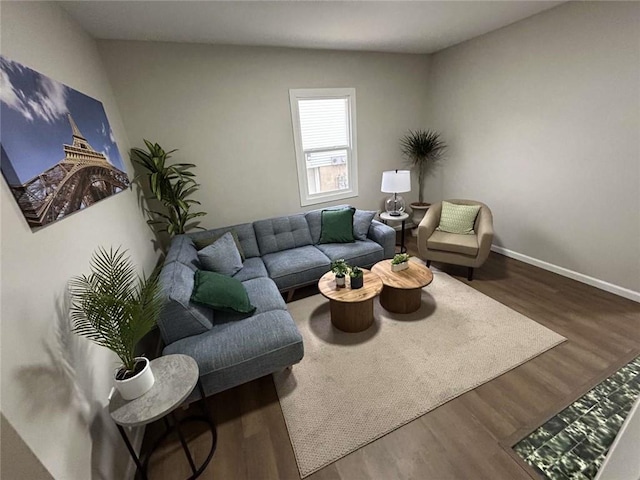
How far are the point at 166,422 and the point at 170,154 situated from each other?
8.52 ft

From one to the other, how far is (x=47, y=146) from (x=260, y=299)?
160 cm

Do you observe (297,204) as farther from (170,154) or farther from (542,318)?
(542,318)

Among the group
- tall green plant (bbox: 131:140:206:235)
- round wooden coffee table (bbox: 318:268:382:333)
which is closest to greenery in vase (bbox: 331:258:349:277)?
round wooden coffee table (bbox: 318:268:382:333)

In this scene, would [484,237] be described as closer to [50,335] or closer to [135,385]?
[135,385]

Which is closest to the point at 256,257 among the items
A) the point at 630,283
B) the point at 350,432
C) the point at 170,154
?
the point at 170,154

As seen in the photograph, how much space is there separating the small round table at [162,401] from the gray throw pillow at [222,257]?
1.13 metres

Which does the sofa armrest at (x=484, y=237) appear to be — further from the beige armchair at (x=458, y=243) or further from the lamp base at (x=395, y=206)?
the lamp base at (x=395, y=206)

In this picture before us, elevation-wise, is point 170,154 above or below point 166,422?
above

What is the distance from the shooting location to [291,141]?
3490 mm

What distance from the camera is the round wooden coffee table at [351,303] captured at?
2240 millimetres

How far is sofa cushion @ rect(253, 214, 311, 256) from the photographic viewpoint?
328cm

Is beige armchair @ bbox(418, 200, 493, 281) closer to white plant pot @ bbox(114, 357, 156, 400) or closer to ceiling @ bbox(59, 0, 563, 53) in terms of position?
ceiling @ bbox(59, 0, 563, 53)

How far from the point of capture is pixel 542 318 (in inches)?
93.6

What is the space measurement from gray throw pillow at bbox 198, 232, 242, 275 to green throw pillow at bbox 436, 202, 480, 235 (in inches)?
101
